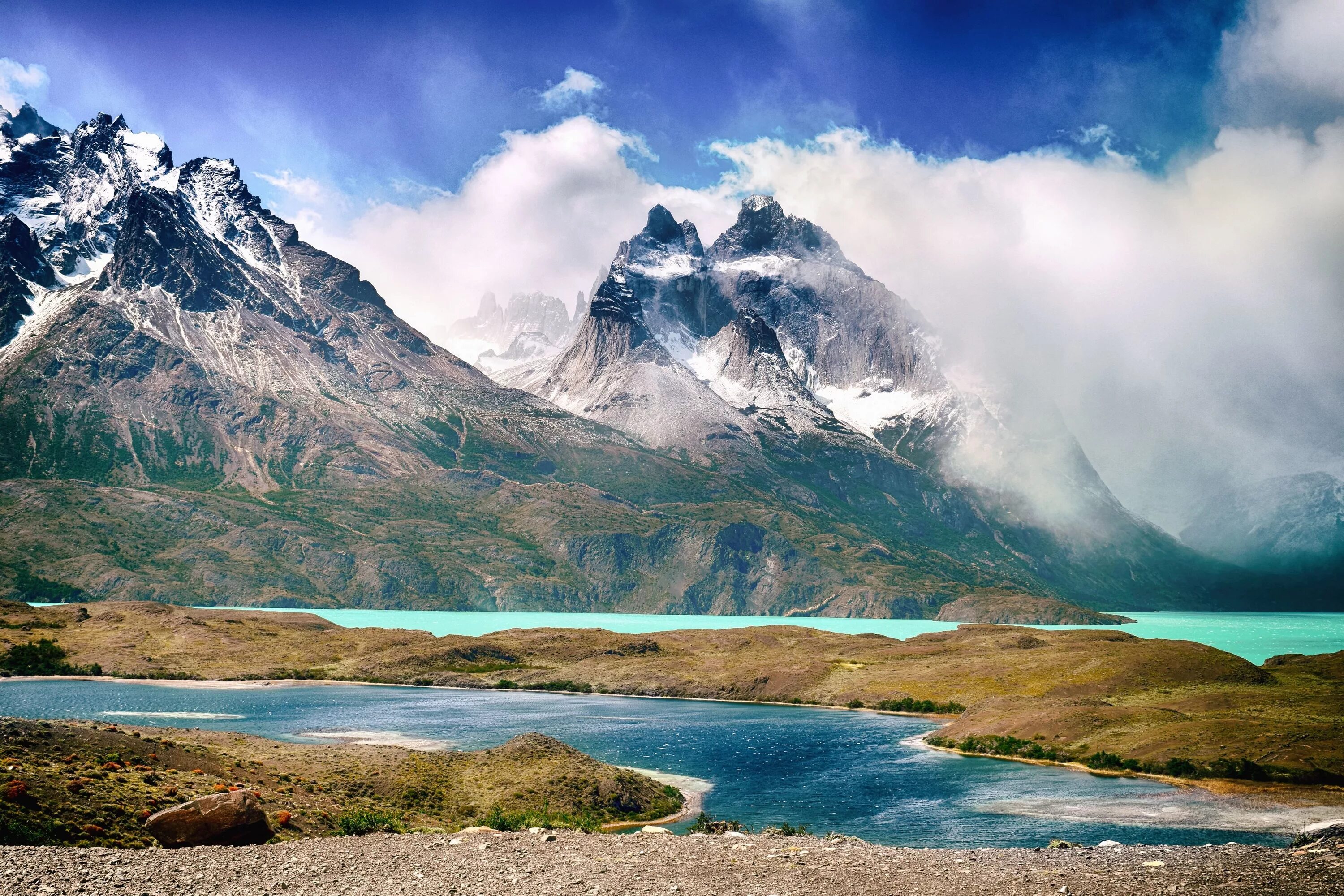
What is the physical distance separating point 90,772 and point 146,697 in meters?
117

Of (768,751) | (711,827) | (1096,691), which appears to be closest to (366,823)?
(711,827)

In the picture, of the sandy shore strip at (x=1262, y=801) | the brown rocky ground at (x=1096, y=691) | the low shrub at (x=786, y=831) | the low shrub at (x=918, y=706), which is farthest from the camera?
the low shrub at (x=918, y=706)

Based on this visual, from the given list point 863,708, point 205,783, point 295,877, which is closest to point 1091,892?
point 295,877

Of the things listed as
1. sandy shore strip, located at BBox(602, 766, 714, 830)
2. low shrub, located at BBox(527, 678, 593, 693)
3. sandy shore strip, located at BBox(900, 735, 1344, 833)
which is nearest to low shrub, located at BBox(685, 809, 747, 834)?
sandy shore strip, located at BBox(602, 766, 714, 830)

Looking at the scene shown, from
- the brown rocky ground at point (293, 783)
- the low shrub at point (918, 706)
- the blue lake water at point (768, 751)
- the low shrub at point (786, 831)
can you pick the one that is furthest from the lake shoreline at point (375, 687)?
the low shrub at point (786, 831)

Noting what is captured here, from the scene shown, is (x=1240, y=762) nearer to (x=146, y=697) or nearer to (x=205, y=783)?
(x=205, y=783)

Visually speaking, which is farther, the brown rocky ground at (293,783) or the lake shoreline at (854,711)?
the lake shoreline at (854,711)

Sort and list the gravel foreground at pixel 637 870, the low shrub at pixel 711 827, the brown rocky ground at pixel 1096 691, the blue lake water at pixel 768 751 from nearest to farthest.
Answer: the gravel foreground at pixel 637 870
the low shrub at pixel 711 827
the blue lake water at pixel 768 751
the brown rocky ground at pixel 1096 691

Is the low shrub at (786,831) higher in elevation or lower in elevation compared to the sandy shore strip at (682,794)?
higher

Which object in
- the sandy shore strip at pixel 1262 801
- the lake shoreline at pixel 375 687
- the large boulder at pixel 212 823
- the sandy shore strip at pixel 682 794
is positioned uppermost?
the large boulder at pixel 212 823

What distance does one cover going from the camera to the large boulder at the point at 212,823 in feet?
145

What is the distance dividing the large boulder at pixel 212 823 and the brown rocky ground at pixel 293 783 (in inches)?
39.5

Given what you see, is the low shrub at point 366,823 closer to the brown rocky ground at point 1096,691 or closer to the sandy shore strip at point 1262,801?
the sandy shore strip at point 1262,801

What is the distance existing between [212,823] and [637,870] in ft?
65.9
